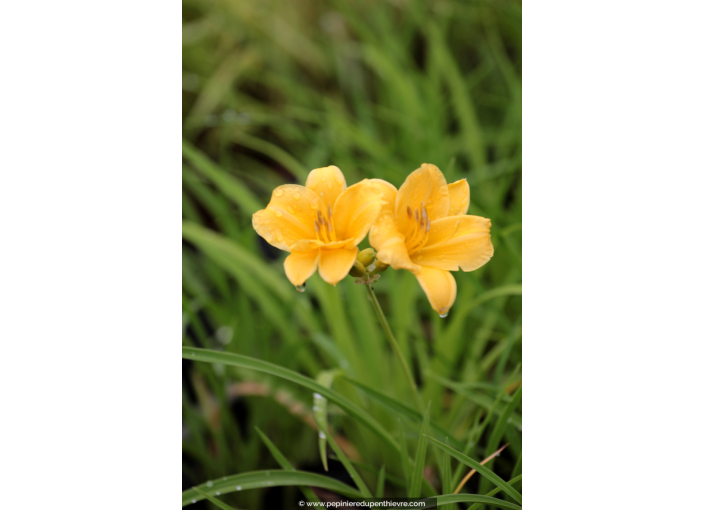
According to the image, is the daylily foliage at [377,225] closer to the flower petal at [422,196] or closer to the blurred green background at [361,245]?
the flower petal at [422,196]

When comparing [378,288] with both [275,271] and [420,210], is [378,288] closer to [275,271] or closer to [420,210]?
[275,271]

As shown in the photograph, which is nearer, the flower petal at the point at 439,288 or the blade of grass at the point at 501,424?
the flower petal at the point at 439,288

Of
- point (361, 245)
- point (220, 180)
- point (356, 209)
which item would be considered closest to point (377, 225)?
point (356, 209)

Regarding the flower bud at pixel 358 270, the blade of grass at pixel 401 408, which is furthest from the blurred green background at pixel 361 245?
the flower bud at pixel 358 270

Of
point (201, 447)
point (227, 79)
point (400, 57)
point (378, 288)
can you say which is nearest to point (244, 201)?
point (378, 288)

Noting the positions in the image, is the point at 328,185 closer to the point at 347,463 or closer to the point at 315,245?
the point at 315,245

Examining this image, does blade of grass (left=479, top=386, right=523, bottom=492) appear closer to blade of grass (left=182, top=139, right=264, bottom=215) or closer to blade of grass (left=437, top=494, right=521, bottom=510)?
Answer: blade of grass (left=437, top=494, right=521, bottom=510)

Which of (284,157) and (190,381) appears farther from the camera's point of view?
(284,157)
